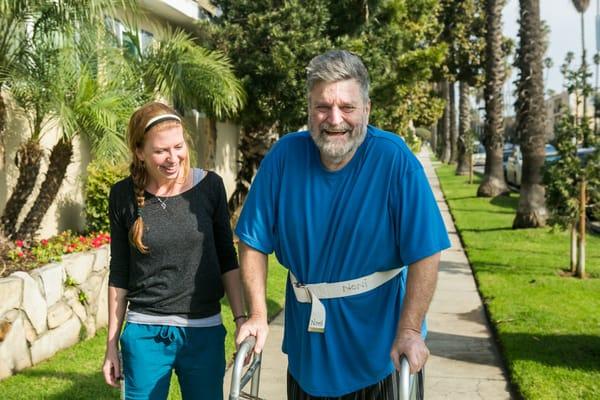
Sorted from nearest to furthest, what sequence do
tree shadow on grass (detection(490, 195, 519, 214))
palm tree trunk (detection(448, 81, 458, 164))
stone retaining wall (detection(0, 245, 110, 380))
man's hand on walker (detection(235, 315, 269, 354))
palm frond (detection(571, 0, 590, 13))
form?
man's hand on walker (detection(235, 315, 269, 354)) < stone retaining wall (detection(0, 245, 110, 380)) < tree shadow on grass (detection(490, 195, 519, 214)) < palm tree trunk (detection(448, 81, 458, 164)) < palm frond (detection(571, 0, 590, 13))

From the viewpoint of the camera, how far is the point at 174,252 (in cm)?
282

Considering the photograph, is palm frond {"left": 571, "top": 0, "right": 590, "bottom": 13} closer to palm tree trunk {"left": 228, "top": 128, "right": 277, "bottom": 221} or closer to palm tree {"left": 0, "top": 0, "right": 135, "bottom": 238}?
palm tree trunk {"left": 228, "top": 128, "right": 277, "bottom": 221}

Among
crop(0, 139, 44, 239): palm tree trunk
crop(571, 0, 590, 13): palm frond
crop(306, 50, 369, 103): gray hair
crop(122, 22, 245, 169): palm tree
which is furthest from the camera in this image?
crop(571, 0, 590, 13): palm frond

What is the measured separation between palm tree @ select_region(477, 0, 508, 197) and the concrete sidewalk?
10.6 metres

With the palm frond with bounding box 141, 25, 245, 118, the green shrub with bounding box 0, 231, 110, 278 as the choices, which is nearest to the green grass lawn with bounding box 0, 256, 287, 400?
the green shrub with bounding box 0, 231, 110, 278

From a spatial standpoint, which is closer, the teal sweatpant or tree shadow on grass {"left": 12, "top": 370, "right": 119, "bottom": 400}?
the teal sweatpant

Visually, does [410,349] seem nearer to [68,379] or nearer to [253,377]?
[253,377]

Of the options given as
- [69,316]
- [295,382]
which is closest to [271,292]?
[69,316]

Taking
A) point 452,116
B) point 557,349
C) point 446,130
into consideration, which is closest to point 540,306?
point 557,349

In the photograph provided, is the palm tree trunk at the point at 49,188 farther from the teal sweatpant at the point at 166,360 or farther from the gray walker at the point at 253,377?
the gray walker at the point at 253,377

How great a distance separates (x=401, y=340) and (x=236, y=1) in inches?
396

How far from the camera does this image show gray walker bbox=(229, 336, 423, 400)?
2300 mm

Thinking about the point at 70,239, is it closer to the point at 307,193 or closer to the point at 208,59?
the point at 208,59

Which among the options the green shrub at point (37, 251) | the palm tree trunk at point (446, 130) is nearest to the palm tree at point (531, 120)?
the green shrub at point (37, 251)
